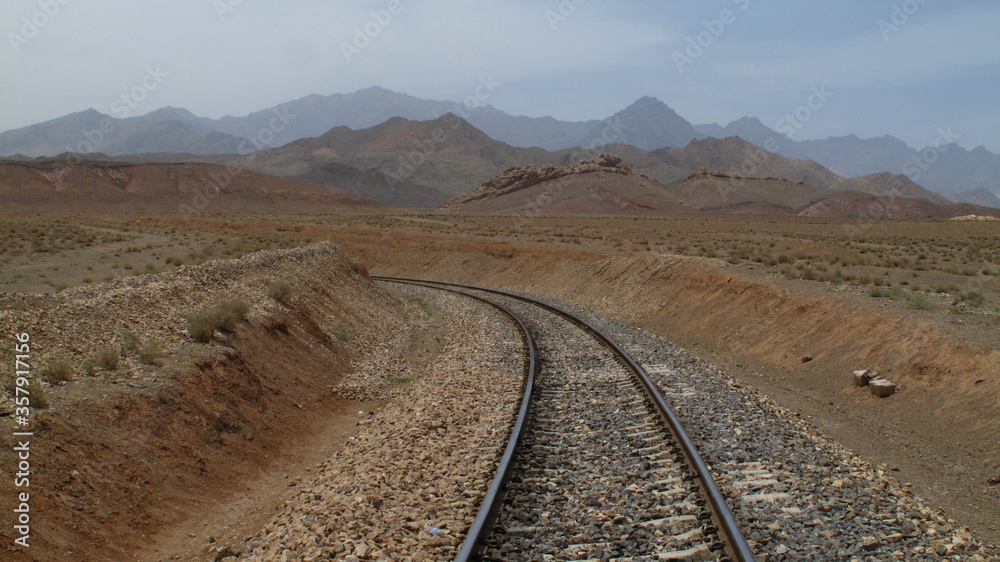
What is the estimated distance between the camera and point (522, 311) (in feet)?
74.5

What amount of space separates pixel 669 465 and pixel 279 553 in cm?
426

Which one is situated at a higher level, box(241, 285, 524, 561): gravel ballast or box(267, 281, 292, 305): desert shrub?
box(267, 281, 292, 305): desert shrub

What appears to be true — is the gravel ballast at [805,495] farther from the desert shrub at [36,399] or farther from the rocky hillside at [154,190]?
the rocky hillside at [154,190]

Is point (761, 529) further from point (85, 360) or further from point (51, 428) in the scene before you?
point (85, 360)

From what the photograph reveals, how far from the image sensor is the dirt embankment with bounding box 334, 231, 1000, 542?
8.71m

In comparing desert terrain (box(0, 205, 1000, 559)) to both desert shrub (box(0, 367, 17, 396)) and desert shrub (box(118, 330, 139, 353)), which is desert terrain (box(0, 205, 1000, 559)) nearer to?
desert shrub (box(118, 330, 139, 353))

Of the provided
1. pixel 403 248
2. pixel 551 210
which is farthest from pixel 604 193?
pixel 403 248

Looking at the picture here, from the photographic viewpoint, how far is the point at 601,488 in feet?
23.2

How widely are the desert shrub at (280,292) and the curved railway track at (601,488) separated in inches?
336

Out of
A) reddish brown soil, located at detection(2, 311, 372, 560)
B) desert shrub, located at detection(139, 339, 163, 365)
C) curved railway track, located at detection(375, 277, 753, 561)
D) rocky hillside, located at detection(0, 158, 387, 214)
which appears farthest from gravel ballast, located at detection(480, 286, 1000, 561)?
rocky hillside, located at detection(0, 158, 387, 214)

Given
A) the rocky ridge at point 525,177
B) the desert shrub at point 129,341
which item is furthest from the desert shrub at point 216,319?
A: the rocky ridge at point 525,177

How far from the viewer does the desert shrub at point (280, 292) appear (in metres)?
17.2

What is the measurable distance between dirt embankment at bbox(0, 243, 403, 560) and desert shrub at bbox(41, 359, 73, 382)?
16cm

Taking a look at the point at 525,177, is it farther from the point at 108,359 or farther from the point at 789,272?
the point at 108,359
